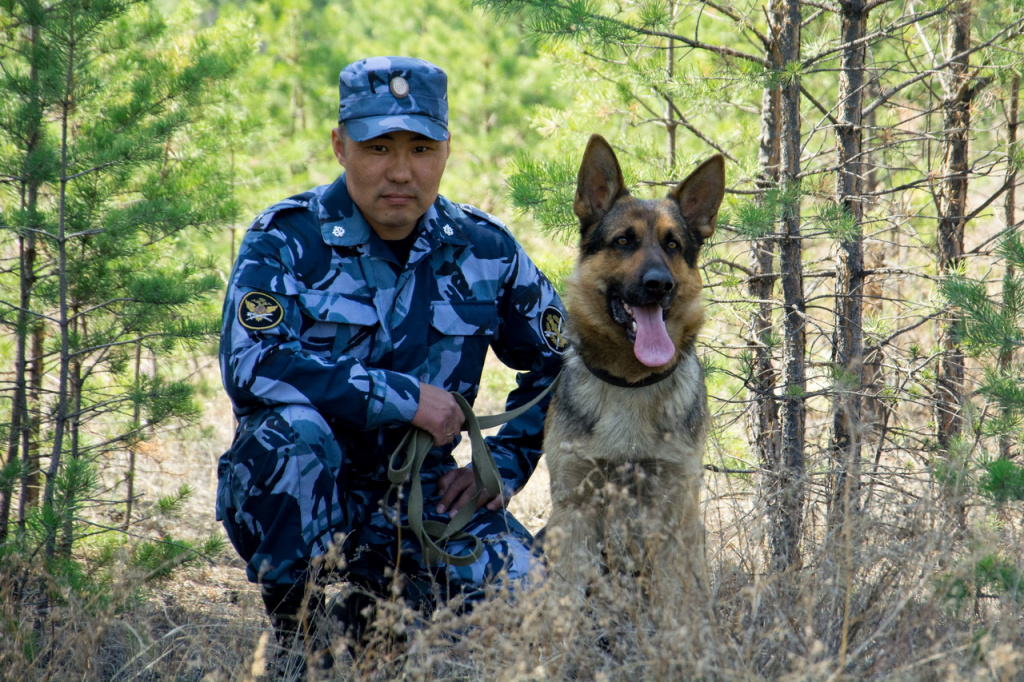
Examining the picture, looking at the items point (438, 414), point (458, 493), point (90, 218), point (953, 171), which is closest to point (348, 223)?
point (438, 414)

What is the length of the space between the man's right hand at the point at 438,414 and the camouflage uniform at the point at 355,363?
0.14 feet

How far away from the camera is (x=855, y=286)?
13.4 feet

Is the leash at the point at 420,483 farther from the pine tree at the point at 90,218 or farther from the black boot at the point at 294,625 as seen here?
the pine tree at the point at 90,218

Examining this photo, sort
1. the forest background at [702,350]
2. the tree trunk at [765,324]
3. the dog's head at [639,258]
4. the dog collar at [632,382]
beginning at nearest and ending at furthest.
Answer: the forest background at [702,350] < the dog's head at [639,258] < the dog collar at [632,382] < the tree trunk at [765,324]

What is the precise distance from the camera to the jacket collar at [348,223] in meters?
3.37

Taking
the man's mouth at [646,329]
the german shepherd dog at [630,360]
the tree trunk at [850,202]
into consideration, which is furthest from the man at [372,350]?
the tree trunk at [850,202]

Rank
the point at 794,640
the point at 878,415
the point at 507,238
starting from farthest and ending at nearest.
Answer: the point at 878,415 < the point at 507,238 < the point at 794,640

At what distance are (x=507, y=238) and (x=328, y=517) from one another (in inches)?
56.9

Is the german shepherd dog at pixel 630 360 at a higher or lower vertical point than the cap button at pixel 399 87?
lower

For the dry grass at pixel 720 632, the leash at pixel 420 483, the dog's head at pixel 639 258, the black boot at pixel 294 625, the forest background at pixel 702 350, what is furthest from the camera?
the dog's head at pixel 639 258

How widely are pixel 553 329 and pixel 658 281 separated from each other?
0.62m

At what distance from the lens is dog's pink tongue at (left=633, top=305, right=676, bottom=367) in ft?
10.7

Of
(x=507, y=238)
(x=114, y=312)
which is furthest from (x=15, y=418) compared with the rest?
(x=507, y=238)

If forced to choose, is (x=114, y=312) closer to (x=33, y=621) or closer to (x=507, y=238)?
(x=33, y=621)
